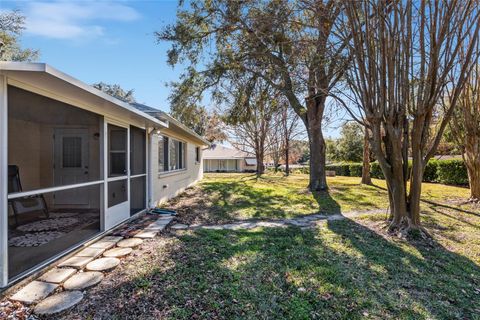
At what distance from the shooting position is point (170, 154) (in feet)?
34.5

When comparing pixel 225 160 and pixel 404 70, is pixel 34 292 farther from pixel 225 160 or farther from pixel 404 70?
pixel 225 160

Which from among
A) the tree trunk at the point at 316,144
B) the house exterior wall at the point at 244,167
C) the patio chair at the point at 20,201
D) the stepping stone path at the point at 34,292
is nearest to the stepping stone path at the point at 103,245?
the stepping stone path at the point at 34,292

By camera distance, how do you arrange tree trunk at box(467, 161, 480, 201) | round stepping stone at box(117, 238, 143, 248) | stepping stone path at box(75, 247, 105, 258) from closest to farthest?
stepping stone path at box(75, 247, 105, 258), round stepping stone at box(117, 238, 143, 248), tree trunk at box(467, 161, 480, 201)

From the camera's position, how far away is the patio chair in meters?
5.37

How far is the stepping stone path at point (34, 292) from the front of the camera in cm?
290

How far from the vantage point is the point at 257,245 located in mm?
4906

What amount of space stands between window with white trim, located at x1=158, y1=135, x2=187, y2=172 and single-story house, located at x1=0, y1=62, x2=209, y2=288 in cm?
13

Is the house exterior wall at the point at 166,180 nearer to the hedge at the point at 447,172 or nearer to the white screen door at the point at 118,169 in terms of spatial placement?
the white screen door at the point at 118,169

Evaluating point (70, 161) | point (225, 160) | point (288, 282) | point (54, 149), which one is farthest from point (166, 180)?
point (225, 160)

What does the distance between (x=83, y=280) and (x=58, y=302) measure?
0.49m

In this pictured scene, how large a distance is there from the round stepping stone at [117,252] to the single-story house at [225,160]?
34.9 meters

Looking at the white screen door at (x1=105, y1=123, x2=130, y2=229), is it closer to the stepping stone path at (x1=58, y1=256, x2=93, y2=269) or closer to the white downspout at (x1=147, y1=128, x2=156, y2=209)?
the white downspout at (x1=147, y1=128, x2=156, y2=209)

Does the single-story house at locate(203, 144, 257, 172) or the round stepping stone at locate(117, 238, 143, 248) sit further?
the single-story house at locate(203, 144, 257, 172)

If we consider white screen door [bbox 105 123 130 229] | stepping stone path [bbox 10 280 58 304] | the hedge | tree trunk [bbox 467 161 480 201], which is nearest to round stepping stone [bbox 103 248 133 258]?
stepping stone path [bbox 10 280 58 304]
